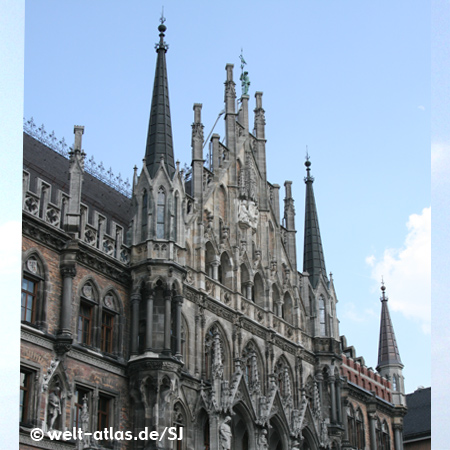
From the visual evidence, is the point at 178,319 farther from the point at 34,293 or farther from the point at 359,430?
the point at 359,430

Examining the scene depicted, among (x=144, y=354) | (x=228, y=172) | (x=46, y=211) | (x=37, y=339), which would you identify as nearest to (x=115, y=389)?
(x=144, y=354)

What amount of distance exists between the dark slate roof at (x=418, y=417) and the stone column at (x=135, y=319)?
90.2 feet

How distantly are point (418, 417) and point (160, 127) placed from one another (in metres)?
29.1

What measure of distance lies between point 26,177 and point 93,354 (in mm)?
5822

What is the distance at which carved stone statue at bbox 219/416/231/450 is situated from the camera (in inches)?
1224

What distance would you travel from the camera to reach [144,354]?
99.3 feet

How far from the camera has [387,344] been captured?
172ft

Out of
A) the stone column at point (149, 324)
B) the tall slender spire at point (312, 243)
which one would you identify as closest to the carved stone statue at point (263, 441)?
the stone column at point (149, 324)

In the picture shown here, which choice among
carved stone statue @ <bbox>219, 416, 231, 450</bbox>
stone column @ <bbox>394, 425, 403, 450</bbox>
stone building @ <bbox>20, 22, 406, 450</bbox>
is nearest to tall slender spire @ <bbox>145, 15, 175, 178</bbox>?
stone building @ <bbox>20, 22, 406, 450</bbox>

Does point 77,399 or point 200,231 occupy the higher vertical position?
point 200,231

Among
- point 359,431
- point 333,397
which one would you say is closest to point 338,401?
point 333,397

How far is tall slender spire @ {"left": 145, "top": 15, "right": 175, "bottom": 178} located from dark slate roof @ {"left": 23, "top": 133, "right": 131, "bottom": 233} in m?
3.18

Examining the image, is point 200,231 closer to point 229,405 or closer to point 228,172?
point 228,172

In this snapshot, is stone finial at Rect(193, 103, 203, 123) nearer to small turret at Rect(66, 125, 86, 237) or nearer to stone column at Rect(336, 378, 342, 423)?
small turret at Rect(66, 125, 86, 237)
